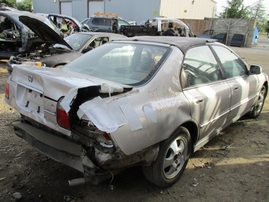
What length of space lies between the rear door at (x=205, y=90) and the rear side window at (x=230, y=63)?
0.71 feet

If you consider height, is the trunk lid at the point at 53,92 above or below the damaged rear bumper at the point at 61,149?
above

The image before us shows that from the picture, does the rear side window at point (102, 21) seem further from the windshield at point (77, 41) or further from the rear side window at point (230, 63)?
the rear side window at point (230, 63)

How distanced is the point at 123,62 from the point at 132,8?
25479 mm

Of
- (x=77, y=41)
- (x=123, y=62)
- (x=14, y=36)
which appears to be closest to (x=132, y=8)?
(x=14, y=36)

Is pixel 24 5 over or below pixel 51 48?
over

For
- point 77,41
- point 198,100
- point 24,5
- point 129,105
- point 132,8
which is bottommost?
point 198,100

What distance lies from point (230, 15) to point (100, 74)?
43.0 meters

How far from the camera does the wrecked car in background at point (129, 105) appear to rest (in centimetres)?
197

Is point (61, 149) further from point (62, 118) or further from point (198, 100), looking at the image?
point (198, 100)

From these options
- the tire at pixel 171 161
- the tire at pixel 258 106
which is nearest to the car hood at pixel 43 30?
the tire at pixel 171 161

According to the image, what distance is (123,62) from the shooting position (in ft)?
9.44

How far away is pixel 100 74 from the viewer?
2670mm

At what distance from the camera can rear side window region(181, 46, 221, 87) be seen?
2788 mm

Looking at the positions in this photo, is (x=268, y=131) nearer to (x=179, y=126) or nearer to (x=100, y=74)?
(x=179, y=126)
